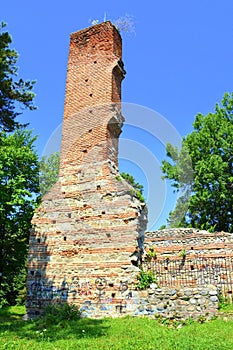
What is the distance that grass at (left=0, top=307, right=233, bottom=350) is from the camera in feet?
19.3

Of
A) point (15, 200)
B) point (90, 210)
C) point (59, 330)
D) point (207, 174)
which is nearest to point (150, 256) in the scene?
point (90, 210)

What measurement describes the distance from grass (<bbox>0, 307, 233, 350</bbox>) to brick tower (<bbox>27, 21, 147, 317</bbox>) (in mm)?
1415

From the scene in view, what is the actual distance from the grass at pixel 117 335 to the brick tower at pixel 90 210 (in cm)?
Result: 141

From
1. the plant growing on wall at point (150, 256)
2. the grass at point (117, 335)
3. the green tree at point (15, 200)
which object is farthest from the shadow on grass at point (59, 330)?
the green tree at point (15, 200)

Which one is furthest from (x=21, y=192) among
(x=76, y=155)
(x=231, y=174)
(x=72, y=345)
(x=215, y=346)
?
(x=231, y=174)

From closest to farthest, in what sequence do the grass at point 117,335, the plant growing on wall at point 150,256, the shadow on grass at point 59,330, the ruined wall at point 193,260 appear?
the grass at point 117,335
the shadow on grass at point 59,330
the ruined wall at point 193,260
the plant growing on wall at point 150,256

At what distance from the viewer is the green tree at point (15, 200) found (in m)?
14.5

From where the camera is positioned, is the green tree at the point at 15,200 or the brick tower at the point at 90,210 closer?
the brick tower at the point at 90,210

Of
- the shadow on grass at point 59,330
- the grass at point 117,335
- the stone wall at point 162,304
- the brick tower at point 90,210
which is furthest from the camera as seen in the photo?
the brick tower at point 90,210

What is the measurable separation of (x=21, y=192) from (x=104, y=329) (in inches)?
339

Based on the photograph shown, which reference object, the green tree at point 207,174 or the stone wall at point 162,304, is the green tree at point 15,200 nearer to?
the stone wall at point 162,304

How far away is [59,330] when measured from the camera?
7.81 metres

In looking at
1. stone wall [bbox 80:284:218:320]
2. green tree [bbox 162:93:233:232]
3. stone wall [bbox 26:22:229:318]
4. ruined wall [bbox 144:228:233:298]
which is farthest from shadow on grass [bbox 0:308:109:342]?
green tree [bbox 162:93:233:232]

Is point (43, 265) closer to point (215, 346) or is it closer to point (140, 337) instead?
point (140, 337)
